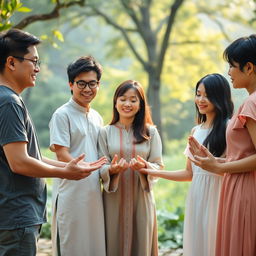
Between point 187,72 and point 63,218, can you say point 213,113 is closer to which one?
point 63,218

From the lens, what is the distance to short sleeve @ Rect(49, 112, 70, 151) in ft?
11.3

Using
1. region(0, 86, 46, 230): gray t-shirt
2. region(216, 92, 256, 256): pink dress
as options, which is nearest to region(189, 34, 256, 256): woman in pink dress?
region(216, 92, 256, 256): pink dress

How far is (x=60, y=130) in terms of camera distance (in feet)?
11.4

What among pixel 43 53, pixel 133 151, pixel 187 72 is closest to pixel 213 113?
pixel 133 151

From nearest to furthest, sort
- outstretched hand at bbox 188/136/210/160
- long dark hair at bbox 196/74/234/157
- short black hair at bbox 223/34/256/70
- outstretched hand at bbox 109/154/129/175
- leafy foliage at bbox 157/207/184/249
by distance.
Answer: short black hair at bbox 223/34/256/70 → outstretched hand at bbox 188/136/210/160 → long dark hair at bbox 196/74/234/157 → outstretched hand at bbox 109/154/129/175 → leafy foliage at bbox 157/207/184/249

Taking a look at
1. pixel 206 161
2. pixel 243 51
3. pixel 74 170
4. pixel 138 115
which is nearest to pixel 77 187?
pixel 138 115

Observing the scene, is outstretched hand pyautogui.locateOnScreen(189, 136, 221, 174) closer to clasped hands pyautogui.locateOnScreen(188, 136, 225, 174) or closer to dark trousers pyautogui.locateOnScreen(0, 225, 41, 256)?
clasped hands pyautogui.locateOnScreen(188, 136, 225, 174)

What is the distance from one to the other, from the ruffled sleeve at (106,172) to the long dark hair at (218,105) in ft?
2.45

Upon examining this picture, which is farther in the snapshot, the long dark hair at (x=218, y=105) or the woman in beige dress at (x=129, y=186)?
the woman in beige dress at (x=129, y=186)

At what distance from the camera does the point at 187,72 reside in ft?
64.2

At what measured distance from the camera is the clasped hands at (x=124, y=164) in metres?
3.43

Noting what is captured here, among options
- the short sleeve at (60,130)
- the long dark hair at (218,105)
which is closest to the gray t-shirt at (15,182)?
the short sleeve at (60,130)

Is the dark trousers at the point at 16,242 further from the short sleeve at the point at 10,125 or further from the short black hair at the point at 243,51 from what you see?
the short black hair at the point at 243,51

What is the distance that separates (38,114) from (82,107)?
1873 centimetres
